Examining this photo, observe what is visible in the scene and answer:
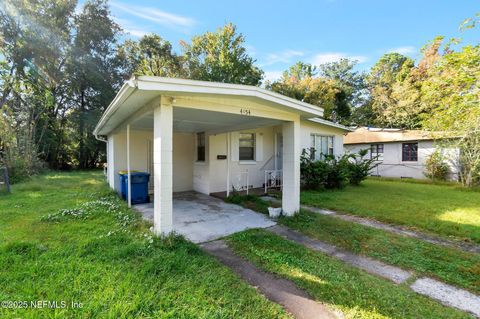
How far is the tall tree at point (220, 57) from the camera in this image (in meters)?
21.2

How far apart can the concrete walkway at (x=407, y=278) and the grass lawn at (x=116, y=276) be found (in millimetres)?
1688

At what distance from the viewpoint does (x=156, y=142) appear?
3.83 m

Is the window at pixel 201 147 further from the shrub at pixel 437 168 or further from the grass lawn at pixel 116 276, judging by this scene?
the shrub at pixel 437 168

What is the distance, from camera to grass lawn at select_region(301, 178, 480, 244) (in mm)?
4724

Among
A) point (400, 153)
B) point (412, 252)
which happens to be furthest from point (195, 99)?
point (400, 153)

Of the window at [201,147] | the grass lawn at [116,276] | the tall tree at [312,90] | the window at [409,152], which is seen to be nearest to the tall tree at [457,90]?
the grass lawn at [116,276]

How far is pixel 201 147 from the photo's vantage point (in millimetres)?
8836

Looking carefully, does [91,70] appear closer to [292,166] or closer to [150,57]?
[150,57]

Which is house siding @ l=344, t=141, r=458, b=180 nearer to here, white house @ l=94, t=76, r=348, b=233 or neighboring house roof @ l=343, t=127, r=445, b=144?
neighboring house roof @ l=343, t=127, r=445, b=144

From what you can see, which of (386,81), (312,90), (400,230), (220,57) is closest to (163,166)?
(400,230)

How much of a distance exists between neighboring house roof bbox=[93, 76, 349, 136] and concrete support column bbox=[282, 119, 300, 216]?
454 millimetres

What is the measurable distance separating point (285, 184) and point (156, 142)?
10.4 feet

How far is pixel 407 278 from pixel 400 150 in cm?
1401

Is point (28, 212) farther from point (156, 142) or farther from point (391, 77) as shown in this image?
point (391, 77)
